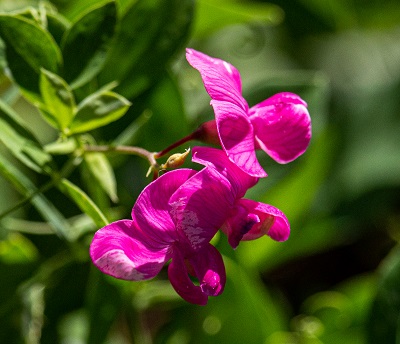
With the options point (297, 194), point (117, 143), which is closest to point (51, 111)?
point (117, 143)

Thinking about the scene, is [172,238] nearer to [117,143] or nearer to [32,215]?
[117,143]

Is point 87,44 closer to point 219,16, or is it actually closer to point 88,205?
point 88,205

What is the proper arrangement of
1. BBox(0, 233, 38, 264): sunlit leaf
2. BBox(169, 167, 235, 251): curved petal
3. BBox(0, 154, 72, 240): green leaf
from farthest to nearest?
BBox(0, 233, 38, 264): sunlit leaf < BBox(0, 154, 72, 240): green leaf < BBox(169, 167, 235, 251): curved petal

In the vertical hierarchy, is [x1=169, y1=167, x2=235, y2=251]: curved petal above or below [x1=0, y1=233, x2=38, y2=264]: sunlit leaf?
above

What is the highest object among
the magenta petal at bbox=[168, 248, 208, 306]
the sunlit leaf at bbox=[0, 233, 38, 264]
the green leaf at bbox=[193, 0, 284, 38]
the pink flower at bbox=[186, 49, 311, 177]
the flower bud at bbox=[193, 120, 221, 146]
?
the pink flower at bbox=[186, 49, 311, 177]

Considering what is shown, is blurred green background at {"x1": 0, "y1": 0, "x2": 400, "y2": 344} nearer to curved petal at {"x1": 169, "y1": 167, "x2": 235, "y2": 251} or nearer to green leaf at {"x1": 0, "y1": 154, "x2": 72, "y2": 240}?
green leaf at {"x1": 0, "y1": 154, "x2": 72, "y2": 240}

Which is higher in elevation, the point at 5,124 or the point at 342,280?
the point at 5,124

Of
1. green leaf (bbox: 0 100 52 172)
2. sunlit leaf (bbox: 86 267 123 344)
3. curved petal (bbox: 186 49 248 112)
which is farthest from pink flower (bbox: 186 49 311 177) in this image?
sunlit leaf (bbox: 86 267 123 344)
